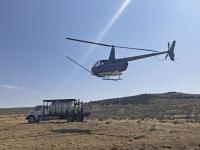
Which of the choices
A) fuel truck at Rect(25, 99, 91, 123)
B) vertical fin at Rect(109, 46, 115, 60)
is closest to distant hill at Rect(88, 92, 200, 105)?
fuel truck at Rect(25, 99, 91, 123)

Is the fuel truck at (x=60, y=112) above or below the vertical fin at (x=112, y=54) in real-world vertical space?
below

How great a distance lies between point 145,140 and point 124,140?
58.8 inches

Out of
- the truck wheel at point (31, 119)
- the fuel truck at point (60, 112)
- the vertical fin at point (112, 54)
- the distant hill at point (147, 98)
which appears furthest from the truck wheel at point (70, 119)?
the distant hill at point (147, 98)

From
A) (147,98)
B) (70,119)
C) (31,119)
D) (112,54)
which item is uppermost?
(147,98)

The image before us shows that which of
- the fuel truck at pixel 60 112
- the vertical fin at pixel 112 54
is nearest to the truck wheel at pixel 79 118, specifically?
the fuel truck at pixel 60 112

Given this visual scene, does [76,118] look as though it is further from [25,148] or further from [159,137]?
[25,148]

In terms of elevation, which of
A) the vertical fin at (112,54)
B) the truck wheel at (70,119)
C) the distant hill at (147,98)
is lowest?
the truck wheel at (70,119)

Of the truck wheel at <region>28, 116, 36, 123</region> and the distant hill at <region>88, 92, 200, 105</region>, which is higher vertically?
the distant hill at <region>88, 92, 200, 105</region>

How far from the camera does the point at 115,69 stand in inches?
2126

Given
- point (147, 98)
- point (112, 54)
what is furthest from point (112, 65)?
point (147, 98)

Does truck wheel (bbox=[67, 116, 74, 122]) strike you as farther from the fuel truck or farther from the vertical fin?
the vertical fin

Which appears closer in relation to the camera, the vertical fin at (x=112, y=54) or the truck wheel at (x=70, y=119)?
the vertical fin at (x=112, y=54)

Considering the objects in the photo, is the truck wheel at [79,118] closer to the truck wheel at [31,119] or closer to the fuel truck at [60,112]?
the fuel truck at [60,112]

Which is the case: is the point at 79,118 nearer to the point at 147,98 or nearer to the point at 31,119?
the point at 31,119
